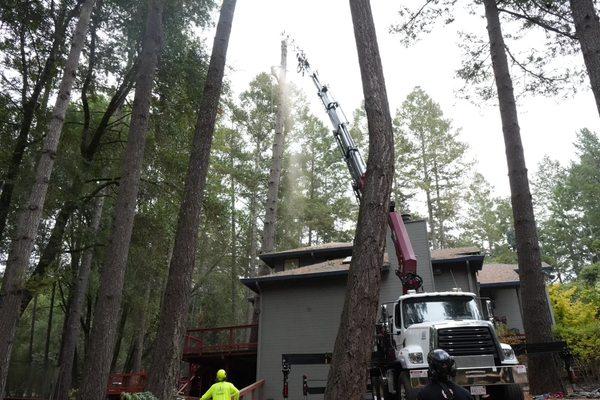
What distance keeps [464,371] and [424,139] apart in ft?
77.9

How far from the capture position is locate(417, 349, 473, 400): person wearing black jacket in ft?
10.8

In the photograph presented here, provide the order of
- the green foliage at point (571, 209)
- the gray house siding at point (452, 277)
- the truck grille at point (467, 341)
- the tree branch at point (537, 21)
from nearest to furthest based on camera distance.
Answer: the truck grille at point (467, 341)
the tree branch at point (537, 21)
the gray house siding at point (452, 277)
the green foliage at point (571, 209)

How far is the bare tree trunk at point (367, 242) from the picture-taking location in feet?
15.0

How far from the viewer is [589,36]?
743 cm

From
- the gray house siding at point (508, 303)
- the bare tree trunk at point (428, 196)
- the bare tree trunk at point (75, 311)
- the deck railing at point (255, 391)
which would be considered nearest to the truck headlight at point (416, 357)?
the deck railing at point (255, 391)

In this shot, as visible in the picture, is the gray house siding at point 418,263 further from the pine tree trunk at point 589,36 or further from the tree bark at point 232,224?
the tree bark at point 232,224

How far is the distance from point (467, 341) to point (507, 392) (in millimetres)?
957

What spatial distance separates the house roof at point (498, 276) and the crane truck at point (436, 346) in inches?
387

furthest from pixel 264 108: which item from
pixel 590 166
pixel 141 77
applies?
pixel 590 166

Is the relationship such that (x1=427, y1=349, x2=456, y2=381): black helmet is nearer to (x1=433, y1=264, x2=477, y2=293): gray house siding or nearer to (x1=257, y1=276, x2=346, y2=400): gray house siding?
(x1=257, y1=276, x2=346, y2=400): gray house siding

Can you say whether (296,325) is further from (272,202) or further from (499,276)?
(499,276)

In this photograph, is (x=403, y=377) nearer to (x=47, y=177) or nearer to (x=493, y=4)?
(x=47, y=177)

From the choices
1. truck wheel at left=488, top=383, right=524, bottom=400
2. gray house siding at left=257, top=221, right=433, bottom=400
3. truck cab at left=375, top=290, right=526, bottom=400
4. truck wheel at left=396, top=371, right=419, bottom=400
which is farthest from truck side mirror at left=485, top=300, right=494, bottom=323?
gray house siding at left=257, top=221, right=433, bottom=400

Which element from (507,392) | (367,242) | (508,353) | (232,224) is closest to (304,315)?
(508,353)
